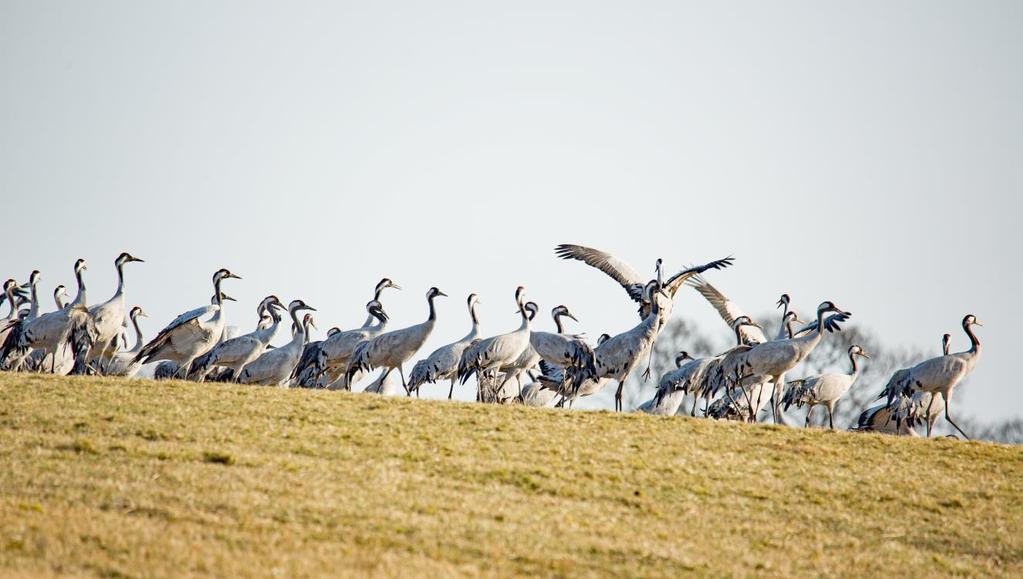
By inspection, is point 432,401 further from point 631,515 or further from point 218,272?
point 218,272

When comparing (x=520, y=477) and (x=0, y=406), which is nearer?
(x=520, y=477)

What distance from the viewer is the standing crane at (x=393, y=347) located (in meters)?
25.5

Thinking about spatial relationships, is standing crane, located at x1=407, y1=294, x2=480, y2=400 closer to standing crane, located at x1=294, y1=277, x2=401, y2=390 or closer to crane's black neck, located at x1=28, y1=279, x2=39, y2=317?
standing crane, located at x1=294, y1=277, x2=401, y2=390

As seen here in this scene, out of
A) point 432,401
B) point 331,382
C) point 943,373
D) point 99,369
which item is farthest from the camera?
point 331,382

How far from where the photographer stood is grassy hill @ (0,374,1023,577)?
11.3m

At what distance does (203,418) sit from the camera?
55.7 feet

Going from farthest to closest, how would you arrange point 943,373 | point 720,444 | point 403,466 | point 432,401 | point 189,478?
point 943,373
point 432,401
point 720,444
point 403,466
point 189,478

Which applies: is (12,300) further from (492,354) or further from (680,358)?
(680,358)

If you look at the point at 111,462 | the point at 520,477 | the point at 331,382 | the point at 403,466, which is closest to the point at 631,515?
the point at 520,477

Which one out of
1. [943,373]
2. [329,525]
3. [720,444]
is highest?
[943,373]

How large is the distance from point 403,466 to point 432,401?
16.1 feet

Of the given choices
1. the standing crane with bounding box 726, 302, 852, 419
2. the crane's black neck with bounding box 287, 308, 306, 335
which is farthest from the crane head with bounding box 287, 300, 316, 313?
the standing crane with bounding box 726, 302, 852, 419

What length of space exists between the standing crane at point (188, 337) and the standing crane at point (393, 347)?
9.92 feet

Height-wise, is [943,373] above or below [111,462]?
above
